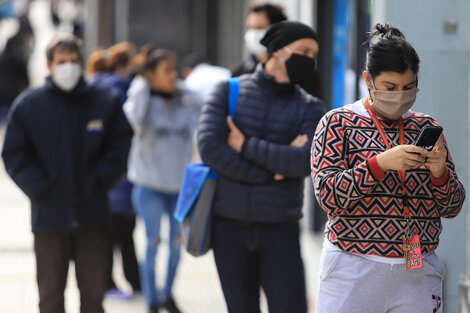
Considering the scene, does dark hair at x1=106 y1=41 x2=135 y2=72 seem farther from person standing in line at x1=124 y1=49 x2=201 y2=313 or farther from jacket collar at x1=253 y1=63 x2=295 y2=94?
jacket collar at x1=253 y1=63 x2=295 y2=94

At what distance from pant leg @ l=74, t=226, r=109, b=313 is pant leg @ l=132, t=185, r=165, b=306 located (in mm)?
1672

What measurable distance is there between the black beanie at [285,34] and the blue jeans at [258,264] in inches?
35.1

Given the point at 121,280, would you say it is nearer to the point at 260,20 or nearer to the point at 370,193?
the point at 260,20

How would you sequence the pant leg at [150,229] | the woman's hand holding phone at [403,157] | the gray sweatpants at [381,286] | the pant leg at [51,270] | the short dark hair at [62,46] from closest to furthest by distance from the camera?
the woman's hand holding phone at [403,157]
the gray sweatpants at [381,286]
the pant leg at [51,270]
the short dark hair at [62,46]
the pant leg at [150,229]

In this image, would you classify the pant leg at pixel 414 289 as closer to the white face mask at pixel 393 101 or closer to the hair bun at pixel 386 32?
the white face mask at pixel 393 101

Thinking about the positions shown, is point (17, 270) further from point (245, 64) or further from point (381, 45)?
point (381, 45)

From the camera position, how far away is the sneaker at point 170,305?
6914 mm

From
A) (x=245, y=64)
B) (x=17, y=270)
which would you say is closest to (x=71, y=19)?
(x=17, y=270)

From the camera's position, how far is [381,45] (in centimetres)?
337

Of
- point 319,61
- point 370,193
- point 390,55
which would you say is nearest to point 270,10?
point 390,55

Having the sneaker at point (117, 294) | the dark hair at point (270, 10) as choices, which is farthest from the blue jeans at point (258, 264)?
the sneaker at point (117, 294)

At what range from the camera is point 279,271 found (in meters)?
4.50

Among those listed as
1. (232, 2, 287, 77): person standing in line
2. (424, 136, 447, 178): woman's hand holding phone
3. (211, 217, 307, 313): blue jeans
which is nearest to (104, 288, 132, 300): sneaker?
(232, 2, 287, 77): person standing in line

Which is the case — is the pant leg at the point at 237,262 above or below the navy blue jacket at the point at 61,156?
below
